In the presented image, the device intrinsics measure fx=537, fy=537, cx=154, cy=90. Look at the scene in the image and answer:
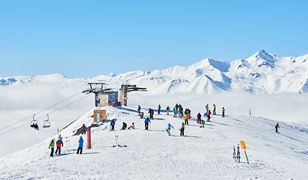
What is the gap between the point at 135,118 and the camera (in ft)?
210

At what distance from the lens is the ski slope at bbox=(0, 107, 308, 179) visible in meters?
33.1

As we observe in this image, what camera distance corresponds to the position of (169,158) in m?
37.8

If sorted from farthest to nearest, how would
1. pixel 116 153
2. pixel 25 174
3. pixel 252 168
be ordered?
1. pixel 116 153
2. pixel 252 168
3. pixel 25 174

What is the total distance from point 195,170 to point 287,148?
755 inches

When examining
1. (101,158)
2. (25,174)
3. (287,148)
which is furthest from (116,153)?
(287,148)

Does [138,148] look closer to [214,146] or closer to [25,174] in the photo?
[214,146]

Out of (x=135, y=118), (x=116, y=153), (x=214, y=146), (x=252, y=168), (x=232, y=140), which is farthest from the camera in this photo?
(x=135, y=118)

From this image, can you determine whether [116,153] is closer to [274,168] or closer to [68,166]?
[68,166]

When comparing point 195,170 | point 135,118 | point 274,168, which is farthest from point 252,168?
point 135,118

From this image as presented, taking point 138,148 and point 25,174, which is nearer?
point 25,174

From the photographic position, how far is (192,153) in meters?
39.8

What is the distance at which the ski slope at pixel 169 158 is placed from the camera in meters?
33.1

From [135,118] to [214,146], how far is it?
21582 millimetres

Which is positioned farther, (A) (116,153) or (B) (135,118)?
(B) (135,118)
